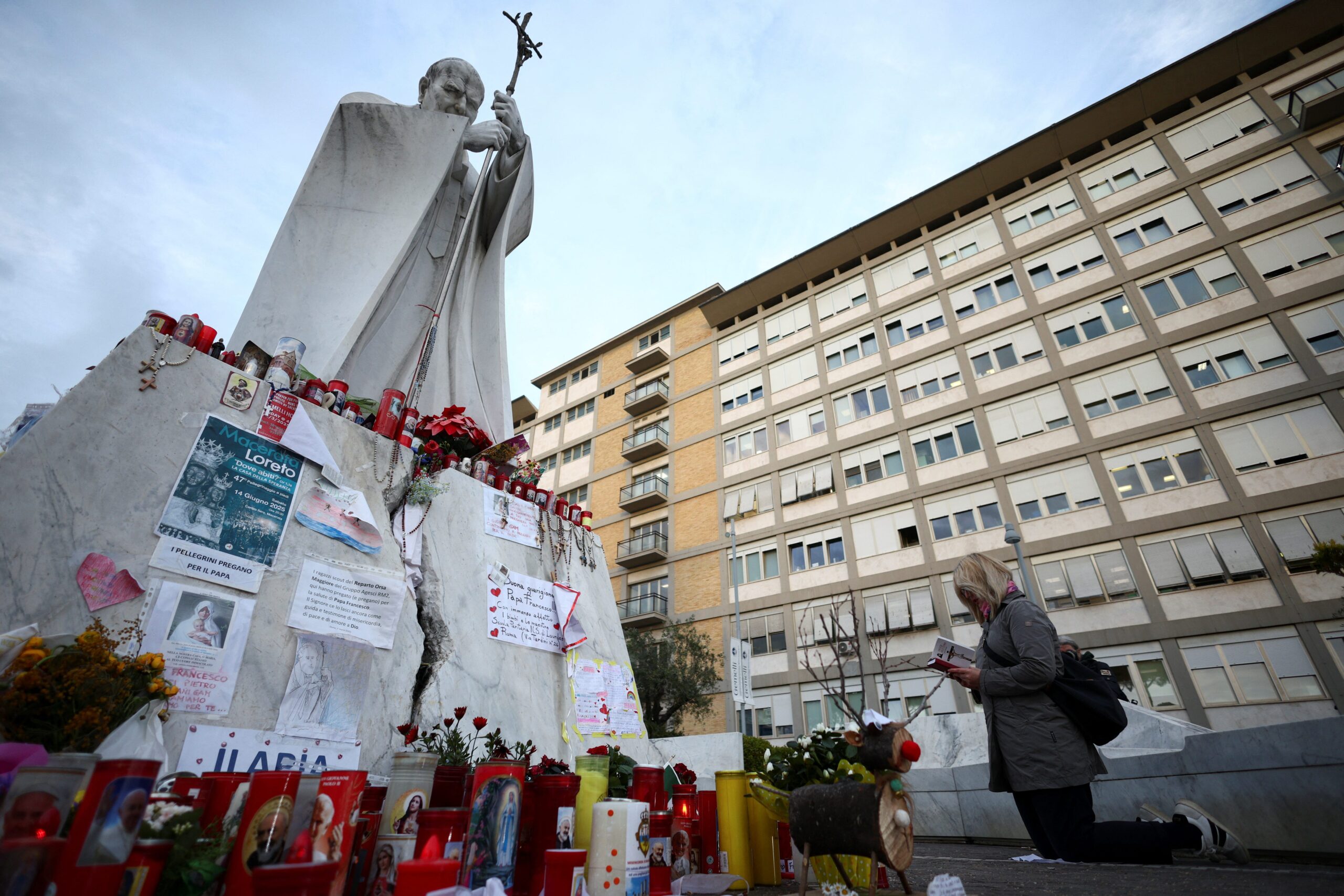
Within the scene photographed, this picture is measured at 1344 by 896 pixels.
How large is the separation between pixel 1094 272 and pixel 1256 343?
4.56 metres

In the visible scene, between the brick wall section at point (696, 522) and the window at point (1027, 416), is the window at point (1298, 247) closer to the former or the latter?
the window at point (1027, 416)

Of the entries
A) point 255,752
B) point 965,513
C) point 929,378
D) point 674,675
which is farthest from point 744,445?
point 255,752

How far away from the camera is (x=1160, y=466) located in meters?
15.5

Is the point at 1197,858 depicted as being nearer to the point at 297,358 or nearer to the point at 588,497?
the point at 297,358

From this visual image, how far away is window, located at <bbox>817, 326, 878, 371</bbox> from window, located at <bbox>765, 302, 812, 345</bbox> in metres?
1.74

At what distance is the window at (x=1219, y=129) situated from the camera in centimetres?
1745

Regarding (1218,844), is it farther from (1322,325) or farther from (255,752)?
(1322,325)

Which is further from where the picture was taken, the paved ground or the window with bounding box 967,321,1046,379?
the window with bounding box 967,321,1046,379

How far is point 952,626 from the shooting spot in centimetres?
1681

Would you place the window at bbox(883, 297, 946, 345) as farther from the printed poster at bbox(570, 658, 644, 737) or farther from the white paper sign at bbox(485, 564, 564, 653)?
the white paper sign at bbox(485, 564, 564, 653)

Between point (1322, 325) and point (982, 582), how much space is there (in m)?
18.5

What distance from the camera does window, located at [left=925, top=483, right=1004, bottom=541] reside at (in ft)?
57.5

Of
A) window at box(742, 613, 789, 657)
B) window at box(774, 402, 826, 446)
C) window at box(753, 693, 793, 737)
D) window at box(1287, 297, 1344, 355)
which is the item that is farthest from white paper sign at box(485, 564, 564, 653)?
window at box(1287, 297, 1344, 355)

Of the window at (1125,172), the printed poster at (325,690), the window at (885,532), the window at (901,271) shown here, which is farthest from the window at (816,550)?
the printed poster at (325,690)
